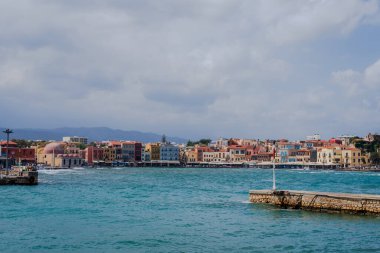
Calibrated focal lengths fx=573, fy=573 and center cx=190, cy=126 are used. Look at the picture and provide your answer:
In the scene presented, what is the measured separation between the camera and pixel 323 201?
34312 mm

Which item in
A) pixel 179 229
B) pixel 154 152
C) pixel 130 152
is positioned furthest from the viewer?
Answer: pixel 154 152

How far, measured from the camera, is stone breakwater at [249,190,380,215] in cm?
3225

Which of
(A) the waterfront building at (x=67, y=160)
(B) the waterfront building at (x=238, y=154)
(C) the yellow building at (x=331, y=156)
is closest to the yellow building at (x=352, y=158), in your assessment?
(C) the yellow building at (x=331, y=156)

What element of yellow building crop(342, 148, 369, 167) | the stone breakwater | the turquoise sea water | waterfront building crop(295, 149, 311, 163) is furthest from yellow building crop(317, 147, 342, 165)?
the turquoise sea water

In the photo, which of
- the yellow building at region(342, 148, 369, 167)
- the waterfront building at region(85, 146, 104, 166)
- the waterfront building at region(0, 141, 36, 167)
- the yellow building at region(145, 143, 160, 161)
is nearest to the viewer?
the waterfront building at region(0, 141, 36, 167)

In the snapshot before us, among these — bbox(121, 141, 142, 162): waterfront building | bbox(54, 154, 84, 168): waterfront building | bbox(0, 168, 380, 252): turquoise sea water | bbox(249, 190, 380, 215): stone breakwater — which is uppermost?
bbox(121, 141, 142, 162): waterfront building

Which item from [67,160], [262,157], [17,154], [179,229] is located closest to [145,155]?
[262,157]

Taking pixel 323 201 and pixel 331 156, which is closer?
pixel 323 201

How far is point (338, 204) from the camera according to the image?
1320 inches

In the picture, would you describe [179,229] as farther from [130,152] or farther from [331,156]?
[130,152]

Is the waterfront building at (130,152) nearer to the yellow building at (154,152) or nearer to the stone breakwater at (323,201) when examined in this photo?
the yellow building at (154,152)

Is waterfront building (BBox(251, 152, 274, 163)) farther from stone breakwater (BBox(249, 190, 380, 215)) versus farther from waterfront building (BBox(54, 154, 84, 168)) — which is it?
stone breakwater (BBox(249, 190, 380, 215))

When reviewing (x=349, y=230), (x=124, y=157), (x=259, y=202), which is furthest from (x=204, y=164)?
(x=349, y=230)

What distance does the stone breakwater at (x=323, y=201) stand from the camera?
106 ft
